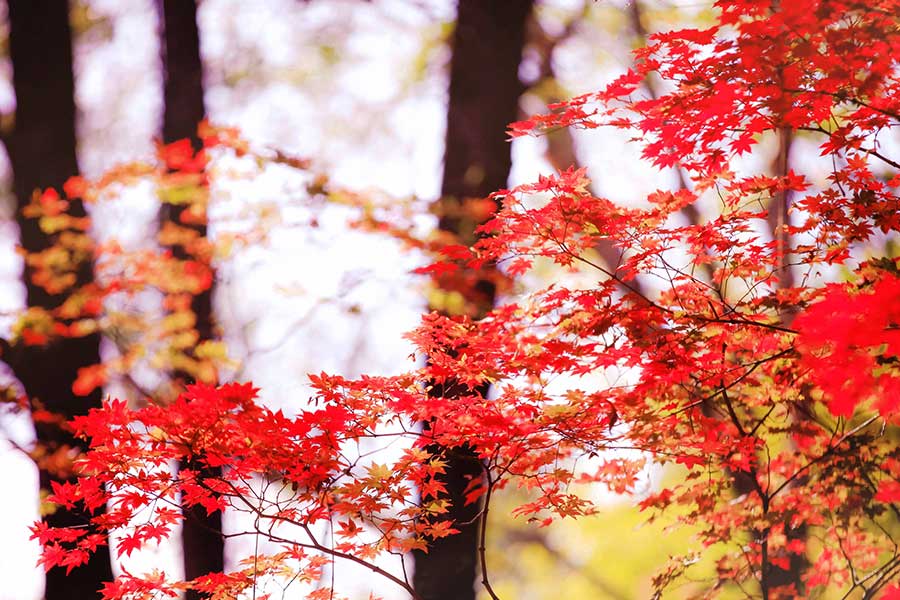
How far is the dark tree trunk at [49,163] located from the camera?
137 inches

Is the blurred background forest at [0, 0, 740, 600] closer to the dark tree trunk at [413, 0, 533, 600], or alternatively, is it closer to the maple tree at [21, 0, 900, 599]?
the dark tree trunk at [413, 0, 533, 600]

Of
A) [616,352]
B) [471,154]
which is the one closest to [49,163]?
[471,154]

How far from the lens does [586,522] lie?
5.11 m

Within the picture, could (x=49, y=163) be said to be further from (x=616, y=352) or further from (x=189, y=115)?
(x=616, y=352)

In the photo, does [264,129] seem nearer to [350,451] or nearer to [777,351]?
[350,451]

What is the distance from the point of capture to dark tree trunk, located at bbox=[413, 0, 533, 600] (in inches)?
132

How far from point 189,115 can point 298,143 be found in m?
0.84

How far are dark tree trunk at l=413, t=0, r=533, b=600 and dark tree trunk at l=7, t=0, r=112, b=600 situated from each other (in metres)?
1.54

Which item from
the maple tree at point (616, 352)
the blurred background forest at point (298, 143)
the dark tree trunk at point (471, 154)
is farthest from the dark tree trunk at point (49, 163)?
the dark tree trunk at point (471, 154)

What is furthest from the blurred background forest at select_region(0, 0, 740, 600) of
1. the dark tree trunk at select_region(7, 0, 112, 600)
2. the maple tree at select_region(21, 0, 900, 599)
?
the maple tree at select_region(21, 0, 900, 599)

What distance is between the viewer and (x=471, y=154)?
11.4 ft

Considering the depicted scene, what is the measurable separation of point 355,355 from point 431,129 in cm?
145

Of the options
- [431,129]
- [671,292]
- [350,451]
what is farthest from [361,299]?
[671,292]

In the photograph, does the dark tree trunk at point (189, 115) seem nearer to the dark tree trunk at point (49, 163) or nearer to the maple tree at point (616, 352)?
the dark tree trunk at point (49, 163)
